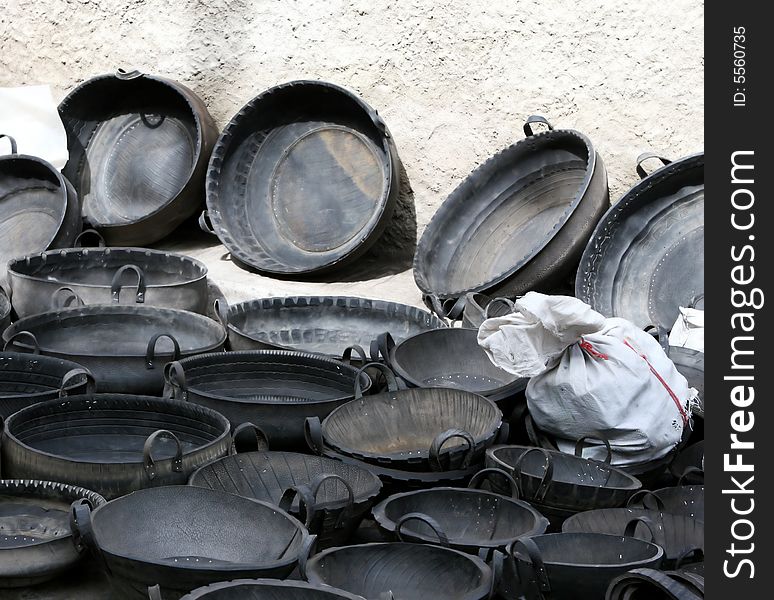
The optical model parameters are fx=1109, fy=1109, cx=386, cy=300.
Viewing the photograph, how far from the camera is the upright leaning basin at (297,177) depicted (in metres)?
5.31

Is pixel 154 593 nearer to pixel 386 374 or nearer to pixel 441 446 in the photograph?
pixel 441 446

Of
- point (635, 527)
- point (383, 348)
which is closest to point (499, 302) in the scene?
point (383, 348)

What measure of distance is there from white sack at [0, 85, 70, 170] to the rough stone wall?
37 centimetres

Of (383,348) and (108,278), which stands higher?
(108,278)

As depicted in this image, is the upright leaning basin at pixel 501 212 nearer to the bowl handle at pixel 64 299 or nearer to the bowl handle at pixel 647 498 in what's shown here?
the bowl handle at pixel 64 299

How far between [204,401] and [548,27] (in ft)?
8.10

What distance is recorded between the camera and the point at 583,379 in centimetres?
335

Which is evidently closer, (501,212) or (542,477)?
(542,477)

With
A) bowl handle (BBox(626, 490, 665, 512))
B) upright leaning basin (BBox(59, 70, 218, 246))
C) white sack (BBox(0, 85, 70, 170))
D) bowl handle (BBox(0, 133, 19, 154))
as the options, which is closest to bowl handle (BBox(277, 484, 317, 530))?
bowl handle (BBox(626, 490, 665, 512))

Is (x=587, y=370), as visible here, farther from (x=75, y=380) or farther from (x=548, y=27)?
(x=548, y=27)

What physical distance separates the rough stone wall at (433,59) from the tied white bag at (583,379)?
1.62 metres

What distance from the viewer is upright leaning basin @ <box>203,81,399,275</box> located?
5312 mm

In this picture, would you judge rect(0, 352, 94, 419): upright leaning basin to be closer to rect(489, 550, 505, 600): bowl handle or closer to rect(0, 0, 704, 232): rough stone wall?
rect(489, 550, 505, 600): bowl handle
